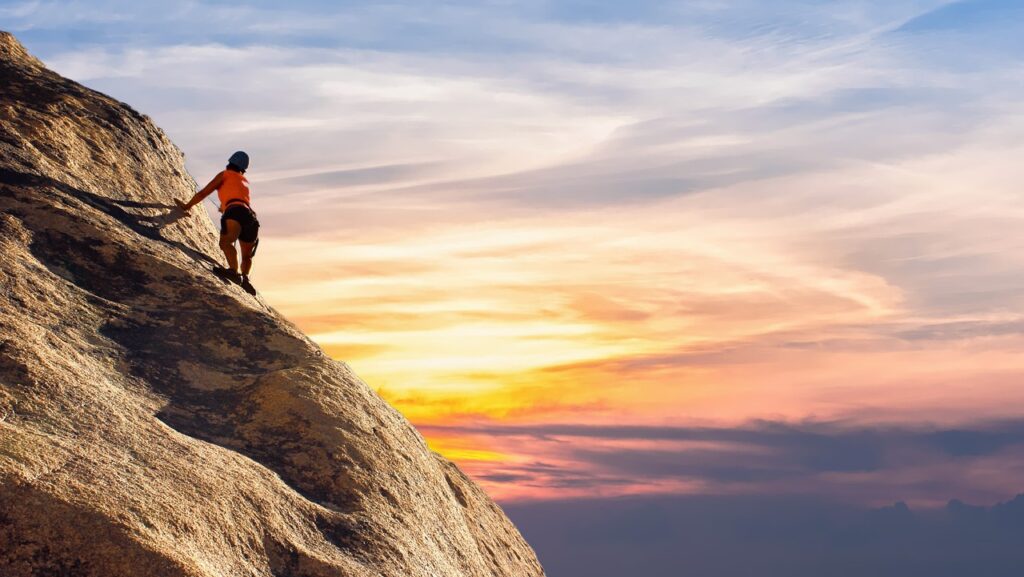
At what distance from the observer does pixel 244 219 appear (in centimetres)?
2167

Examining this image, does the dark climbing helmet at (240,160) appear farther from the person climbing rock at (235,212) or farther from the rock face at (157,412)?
the rock face at (157,412)

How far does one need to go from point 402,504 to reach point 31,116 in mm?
10350

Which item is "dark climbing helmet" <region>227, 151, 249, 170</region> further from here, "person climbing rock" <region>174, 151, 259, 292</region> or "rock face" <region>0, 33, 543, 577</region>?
"rock face" <region>0, 33, 543, 577</region>

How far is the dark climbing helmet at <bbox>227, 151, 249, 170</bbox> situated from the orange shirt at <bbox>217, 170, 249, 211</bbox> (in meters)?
0.20

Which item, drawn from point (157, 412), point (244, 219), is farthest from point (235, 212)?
point (157, 412)

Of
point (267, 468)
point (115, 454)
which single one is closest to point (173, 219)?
point (267, 468)

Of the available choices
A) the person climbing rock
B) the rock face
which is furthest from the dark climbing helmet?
the rock face

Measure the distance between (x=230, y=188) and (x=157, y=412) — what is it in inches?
276

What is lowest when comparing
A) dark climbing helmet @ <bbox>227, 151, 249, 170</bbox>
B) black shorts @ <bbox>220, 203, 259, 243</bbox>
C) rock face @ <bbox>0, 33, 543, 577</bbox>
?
rock face @ <bbox>0, 33, 543, 577</bbox>

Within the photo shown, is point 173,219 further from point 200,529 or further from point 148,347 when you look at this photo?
point 200,529

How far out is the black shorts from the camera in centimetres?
2152

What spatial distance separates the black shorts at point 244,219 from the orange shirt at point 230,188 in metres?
0.15

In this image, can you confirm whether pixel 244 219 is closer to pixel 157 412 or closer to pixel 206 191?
pixel 206 191

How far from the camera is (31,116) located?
67.2 ft
